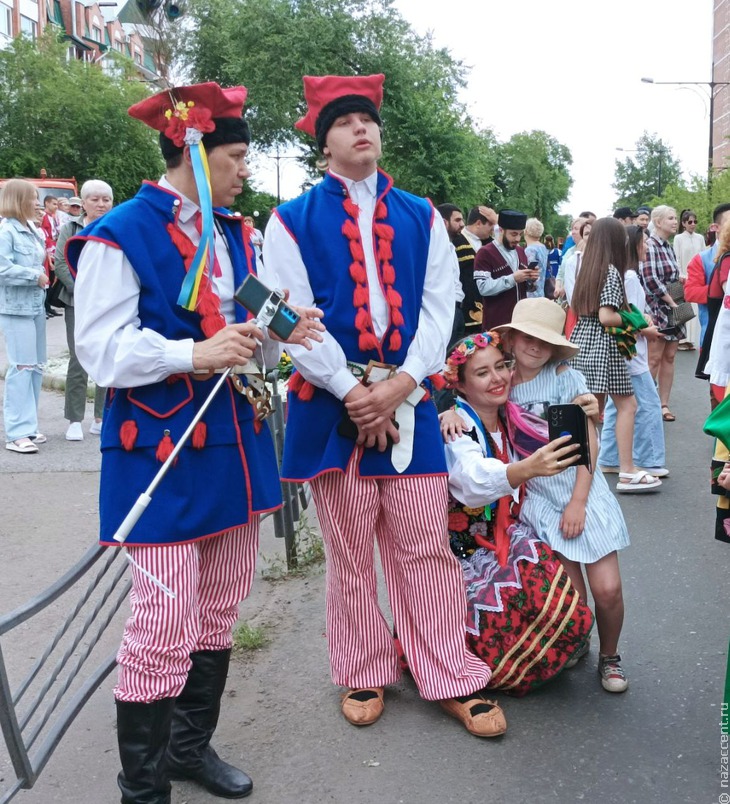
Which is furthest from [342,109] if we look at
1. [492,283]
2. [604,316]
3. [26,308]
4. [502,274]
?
[502,274]

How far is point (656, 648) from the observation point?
158 inches

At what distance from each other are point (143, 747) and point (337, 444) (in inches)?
43.6

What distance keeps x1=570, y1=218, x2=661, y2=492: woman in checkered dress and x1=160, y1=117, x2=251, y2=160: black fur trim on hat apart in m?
3.76

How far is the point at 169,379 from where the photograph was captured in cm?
272

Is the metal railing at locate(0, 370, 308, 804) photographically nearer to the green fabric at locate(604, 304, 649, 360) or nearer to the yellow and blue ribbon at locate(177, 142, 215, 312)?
the yellow and blue ribbon at locate(177, 142, 215, 312)

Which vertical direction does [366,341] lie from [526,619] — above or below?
above

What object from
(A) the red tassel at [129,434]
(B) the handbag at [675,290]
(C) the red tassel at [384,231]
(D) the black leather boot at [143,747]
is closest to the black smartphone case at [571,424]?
(C) the red tassel at [384,231]

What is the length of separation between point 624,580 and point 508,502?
5.08 feet

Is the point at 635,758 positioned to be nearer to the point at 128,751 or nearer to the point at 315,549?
the point at 128,751

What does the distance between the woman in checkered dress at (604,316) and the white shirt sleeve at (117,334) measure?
13.4ft

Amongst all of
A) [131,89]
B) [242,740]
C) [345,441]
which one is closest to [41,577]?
[242,740]

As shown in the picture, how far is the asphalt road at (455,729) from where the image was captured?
303 centimetres

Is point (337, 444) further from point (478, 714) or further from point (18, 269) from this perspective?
point (18, 269)

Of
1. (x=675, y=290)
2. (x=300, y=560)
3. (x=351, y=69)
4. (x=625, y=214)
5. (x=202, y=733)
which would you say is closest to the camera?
(x=202, y=733)
